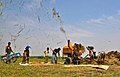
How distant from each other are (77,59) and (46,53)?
5701 mm

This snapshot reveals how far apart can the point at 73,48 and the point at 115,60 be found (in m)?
4.09

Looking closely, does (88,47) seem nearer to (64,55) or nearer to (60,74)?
(64,55)

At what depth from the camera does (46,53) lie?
1238 inches

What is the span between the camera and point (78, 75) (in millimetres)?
15773

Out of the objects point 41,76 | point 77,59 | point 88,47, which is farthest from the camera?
point 88,47

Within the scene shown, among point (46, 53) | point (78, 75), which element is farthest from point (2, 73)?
point (46, 53)

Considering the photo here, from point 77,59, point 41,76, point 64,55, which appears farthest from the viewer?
point 64,55

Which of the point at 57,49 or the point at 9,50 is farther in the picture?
the point at 57,49

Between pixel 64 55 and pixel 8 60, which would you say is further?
pixel 64 55

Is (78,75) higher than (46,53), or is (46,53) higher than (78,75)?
(46,53)

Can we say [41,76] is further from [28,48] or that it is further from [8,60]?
[28,48]

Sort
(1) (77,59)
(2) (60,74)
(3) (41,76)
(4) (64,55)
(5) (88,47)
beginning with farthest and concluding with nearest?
(4) (64,55), (5) (88,47), (1) (77,59), (2) (60,74), (3) (41,76)

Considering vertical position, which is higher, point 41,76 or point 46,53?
point 46,53

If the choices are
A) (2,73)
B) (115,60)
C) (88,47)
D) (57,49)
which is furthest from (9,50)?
(2,73)
